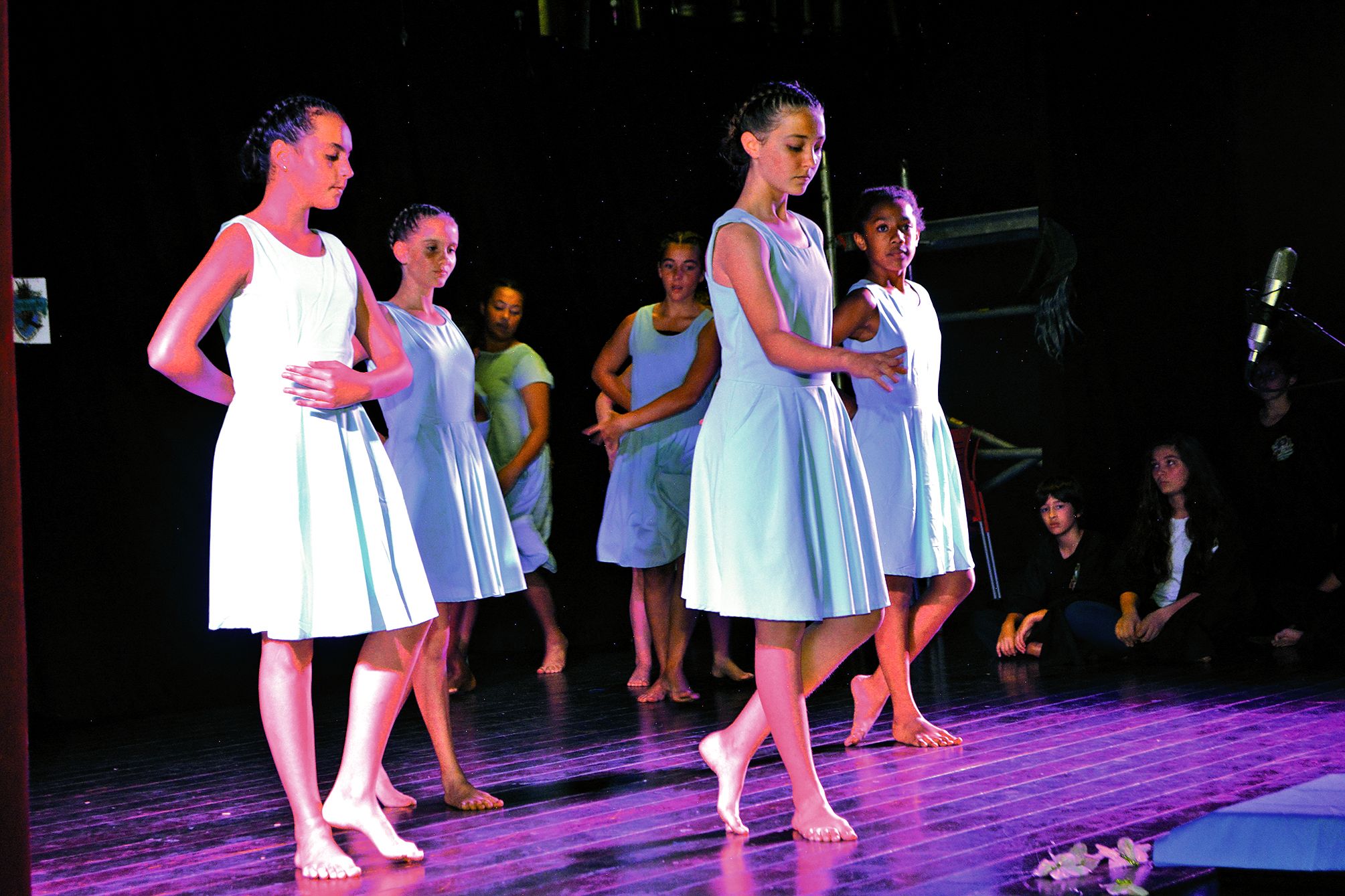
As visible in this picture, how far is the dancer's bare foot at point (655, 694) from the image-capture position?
15.8ft

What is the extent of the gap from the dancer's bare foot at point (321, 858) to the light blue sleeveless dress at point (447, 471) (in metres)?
0.69

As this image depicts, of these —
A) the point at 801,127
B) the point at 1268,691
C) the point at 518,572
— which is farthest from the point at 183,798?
the point at 1268,691

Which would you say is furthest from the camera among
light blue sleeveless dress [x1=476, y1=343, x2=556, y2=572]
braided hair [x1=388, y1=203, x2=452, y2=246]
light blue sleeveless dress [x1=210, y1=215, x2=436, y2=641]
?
light blue sleeveless dress [x1=476, y1=343, x2=556, y2=572]

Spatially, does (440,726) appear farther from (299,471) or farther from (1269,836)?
(1269,836)

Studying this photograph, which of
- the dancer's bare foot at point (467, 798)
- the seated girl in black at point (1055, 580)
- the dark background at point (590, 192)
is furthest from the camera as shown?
the seated girl in black at point (1055, 580)

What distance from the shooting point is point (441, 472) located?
10.4ft

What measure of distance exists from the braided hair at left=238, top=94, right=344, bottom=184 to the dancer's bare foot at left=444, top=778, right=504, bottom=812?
1.43 meters

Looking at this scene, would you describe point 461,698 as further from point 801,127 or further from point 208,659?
point 801,127

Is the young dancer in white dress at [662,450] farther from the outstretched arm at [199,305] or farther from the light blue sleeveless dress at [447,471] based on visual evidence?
the outstretched arm at [199,305]

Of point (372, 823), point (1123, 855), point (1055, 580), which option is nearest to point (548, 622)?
point (1055, 580)

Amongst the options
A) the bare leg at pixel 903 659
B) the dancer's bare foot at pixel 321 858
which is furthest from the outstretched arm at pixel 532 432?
the dancer's bare foot at pixel 321 858

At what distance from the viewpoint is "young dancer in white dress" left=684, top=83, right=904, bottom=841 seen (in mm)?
2639

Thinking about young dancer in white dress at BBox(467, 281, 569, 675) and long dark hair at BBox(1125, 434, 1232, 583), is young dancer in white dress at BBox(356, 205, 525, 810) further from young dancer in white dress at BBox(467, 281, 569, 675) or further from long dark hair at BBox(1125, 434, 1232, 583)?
long dark hair at BBox(1125, 434, 1232, 583)

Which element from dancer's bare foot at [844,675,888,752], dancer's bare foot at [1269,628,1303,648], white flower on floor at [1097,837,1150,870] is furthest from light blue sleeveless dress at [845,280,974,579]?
dancer's bare foot at [1269,628,1303,648]
